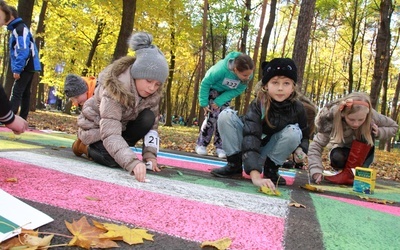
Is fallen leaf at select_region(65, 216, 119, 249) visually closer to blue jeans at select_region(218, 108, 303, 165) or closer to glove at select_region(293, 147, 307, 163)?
blue jeans at select_region(218, 108, 303, 165)

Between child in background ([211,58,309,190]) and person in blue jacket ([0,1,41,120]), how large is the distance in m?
3.58

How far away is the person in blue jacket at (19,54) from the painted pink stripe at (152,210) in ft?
11.7

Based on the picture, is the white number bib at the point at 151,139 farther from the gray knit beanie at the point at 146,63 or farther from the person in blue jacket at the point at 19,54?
the person in blue jacket at the point at 19,54

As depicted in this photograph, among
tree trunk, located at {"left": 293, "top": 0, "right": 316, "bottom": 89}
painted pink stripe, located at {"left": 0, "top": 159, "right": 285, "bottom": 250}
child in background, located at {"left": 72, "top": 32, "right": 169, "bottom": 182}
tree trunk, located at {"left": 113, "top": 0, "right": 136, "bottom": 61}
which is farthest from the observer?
tree trunk, located at {"left": 113, "top": 0, "right": 136, "bottom": 61}

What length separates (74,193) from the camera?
5.76ft

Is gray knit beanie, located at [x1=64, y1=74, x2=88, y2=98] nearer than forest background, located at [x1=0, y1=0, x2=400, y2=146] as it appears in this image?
Yes

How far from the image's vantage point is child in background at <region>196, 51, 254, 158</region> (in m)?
4.60

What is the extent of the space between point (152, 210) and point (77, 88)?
7.37 ft

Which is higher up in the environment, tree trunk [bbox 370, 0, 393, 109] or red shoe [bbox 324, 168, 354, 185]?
tree trunk [bbox 370, 0, 393, 109]

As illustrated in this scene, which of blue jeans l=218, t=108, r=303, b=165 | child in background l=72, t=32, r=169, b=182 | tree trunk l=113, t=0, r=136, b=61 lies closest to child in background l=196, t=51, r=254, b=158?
blue jeans l=218, t=108, r=303, b=165

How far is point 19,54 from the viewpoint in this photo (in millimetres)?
5137

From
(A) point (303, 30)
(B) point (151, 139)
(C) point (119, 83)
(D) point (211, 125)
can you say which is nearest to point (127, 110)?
(C) point (119, 83)

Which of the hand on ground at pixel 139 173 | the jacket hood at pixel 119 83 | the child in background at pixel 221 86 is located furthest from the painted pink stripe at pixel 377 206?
the child in background at pixel 221 86

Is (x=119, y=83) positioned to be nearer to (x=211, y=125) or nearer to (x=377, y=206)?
(x=377, y=206)
